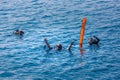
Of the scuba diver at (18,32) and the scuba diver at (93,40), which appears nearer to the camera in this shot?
the scuba diver at (93,40)

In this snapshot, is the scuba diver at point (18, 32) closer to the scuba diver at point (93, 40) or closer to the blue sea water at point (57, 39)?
the blue sea water at point (57, 39)

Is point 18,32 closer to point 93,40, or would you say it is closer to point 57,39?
point 57,39

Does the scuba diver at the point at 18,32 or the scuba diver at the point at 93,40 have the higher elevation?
the scuba diver at the point at 18,32

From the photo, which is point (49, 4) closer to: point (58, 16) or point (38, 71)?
point (58, 16)

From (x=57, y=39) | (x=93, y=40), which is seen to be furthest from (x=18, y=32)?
(x=93, y=40)

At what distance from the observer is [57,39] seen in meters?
51.3

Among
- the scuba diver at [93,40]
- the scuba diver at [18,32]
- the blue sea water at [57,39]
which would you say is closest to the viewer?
the blue sea water at [57,39]

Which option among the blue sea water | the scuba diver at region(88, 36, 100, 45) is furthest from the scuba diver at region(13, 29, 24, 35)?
the scuba diver at region(88, 36, 100, 45)

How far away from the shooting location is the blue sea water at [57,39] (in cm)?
4125

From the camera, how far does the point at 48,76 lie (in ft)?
132

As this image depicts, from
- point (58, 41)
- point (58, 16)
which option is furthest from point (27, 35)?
point (58, 16)

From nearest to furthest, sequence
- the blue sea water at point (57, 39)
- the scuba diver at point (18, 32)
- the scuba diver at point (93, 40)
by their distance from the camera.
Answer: the blue sea water at point (57, 39) < the scuba diver at point (93, 40) < the scuba diver at point (18, 32)

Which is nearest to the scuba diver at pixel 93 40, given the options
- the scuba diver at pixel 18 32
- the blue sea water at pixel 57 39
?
the blue sea water at pixel 57 39

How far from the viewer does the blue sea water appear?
135ft
